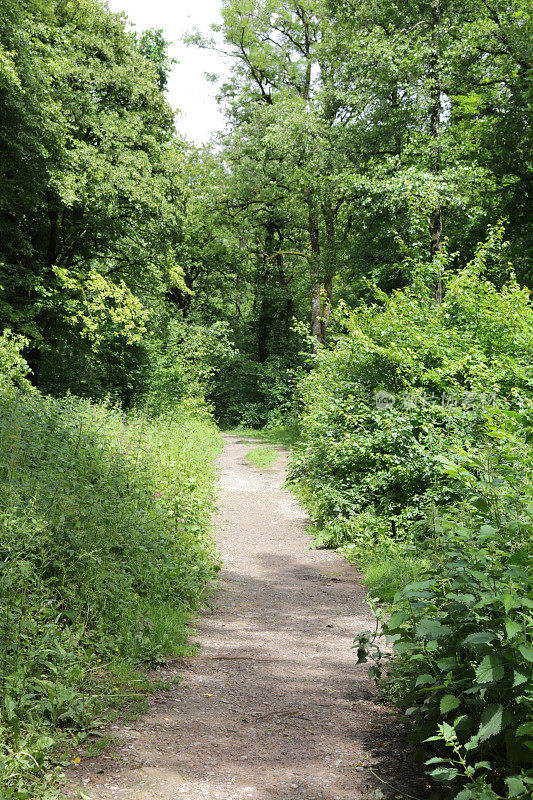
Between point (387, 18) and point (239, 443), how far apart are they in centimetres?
1448

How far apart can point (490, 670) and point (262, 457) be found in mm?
15057

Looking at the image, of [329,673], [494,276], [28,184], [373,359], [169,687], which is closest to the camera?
[169,687]

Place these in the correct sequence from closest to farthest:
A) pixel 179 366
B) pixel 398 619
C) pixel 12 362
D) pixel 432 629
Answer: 1. pixel 432 629
2. pixel 398 619
3. pixel 12 362
4. pixel 179 366

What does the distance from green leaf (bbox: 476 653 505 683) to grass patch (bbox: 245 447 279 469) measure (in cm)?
1346

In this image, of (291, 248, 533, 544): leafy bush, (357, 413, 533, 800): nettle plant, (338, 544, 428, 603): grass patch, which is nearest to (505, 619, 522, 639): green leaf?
(357, 413, 533, 800): nettle plant

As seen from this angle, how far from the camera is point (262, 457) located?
1738cm

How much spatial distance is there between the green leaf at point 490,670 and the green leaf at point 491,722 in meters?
0.13

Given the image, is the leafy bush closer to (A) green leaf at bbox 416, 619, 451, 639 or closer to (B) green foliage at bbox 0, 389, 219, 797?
(B) green foliage at bbox 0, 389, 219, 797

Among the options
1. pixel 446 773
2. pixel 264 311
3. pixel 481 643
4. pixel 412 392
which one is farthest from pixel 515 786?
pixel 264 311

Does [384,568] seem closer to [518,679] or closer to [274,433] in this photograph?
[518,679]

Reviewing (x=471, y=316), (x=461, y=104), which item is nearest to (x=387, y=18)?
→ (x=461, y=104)

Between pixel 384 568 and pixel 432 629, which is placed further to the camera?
pixel 384 568

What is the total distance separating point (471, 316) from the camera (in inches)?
374

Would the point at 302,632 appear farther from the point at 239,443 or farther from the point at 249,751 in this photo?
the point at 239,443
